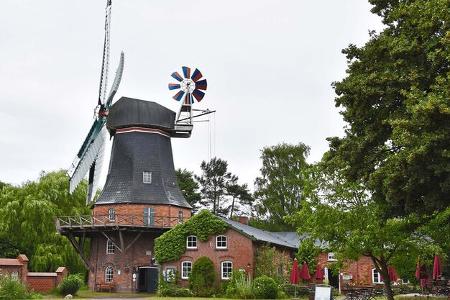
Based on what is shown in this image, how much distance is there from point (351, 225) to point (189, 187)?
44675 millimetres

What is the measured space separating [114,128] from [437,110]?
32.5 metres

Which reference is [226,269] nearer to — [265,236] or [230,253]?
[230,253]

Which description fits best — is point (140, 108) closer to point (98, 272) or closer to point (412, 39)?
point (98, 272)

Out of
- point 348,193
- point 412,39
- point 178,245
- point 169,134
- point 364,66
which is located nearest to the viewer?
point 412,39

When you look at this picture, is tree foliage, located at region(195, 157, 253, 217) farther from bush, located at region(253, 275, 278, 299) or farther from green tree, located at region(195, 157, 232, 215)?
bush, located at region(253, 275, 278, 299)

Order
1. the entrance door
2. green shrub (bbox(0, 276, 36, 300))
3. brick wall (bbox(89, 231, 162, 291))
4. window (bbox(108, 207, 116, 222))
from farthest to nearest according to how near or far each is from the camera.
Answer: the entrance door, window (bbox(108, 207, 116, 222)), brick wall (bbox(89, 231, 162, 291)), green shrub (bbox(0, 276, 36, 300))

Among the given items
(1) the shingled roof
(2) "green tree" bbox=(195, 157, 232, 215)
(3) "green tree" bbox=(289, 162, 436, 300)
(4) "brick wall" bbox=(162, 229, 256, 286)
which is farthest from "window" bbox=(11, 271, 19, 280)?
(2) "green tree" bbox=(195, 157, 232, 215)

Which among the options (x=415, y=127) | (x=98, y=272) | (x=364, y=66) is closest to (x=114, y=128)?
(x=98, y=272)

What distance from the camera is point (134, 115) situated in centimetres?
4350

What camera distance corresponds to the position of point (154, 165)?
43312 millimetres

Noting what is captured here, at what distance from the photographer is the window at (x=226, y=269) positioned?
36.5 m

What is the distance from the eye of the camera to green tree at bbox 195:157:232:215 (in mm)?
70438

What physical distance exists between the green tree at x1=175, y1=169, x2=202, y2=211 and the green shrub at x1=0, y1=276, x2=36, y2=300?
38152 millimetres

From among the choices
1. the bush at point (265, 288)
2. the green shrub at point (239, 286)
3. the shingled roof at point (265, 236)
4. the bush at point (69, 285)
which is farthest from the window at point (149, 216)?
the bush at point (265, 288)
